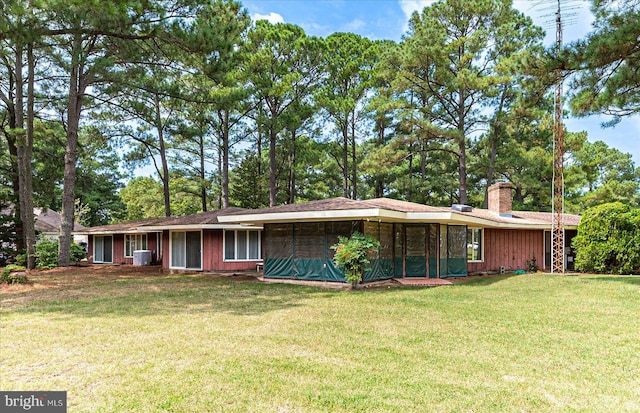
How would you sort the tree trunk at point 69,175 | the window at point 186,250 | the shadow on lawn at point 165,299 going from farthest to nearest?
the tree trunk at point 69,175
the window at point 186,250
the shadow on lawn at point 165,299

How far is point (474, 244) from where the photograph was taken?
557 inches

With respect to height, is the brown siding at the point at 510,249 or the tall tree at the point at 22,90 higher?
the tall tree at the point at 22,90

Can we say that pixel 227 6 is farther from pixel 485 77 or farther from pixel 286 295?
pixel 485 77

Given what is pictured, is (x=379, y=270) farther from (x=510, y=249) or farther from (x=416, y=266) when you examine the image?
(x=510, y=249)

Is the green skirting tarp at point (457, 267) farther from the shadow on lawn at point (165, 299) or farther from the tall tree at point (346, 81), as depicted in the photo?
the tall tree at point (346, 81)

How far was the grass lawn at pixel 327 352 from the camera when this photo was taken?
10.7 feet

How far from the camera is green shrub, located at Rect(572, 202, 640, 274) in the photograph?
40.5 ft

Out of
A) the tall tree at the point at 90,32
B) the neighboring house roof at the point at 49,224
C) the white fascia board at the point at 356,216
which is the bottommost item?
the neighboring house roof at the point at 49,224

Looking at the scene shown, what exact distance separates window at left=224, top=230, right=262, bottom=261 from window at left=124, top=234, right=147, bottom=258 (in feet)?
22.4

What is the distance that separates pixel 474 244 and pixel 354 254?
6.64 meters

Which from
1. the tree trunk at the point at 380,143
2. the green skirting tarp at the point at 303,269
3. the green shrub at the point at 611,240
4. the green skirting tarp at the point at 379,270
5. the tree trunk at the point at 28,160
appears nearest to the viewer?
the green skirting tarp at the point at 303,269

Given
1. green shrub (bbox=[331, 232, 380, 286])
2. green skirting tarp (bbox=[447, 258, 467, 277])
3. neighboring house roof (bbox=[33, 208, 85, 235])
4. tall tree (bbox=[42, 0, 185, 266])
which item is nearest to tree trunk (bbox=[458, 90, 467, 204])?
green skirting tarp (bbox=[447, 258, 467, 277])

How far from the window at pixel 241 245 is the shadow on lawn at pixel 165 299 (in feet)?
10.9

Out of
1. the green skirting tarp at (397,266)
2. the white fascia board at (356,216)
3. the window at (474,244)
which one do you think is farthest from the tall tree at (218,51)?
the window at (474,244)
